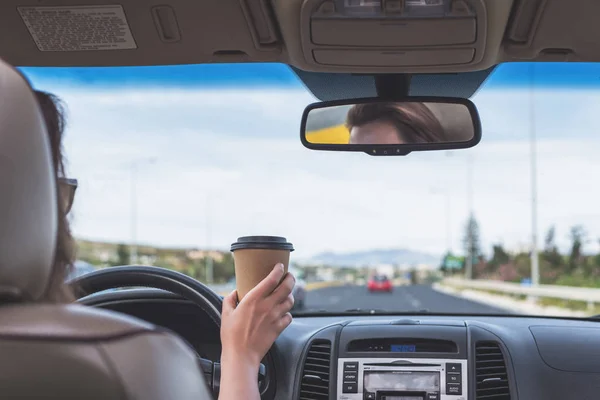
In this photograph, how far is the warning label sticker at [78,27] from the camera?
3846 mm

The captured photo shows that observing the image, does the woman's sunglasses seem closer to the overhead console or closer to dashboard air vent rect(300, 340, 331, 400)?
the overhead console

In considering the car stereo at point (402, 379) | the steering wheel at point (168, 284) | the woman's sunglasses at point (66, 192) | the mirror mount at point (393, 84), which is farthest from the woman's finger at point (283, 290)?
the mirror mount at point (393, 84)

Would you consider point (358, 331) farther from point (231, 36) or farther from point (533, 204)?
point (533, 204)

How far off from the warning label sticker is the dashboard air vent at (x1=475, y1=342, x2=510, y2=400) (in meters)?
2.40

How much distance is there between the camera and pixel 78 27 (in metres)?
4.00

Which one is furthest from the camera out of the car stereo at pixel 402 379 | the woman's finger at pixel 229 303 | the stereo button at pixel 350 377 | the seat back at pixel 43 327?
the stereo button at pixel 350 377

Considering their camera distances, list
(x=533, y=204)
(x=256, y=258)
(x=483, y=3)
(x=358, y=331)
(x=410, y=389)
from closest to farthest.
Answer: (x=256, y=258)
(x=483, y=3)
(x=410, y=389)
(x=358, y=331)
(x=533, y=204)

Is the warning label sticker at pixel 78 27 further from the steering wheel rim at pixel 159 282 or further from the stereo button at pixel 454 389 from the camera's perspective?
the stereo button at pixel 454 389

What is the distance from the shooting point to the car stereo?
3.95 metres

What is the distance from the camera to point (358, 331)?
14.2ft

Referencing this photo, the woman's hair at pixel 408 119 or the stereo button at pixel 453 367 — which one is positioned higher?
the woman's hair at pixel 408 119

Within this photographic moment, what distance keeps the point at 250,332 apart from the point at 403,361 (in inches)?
78.5

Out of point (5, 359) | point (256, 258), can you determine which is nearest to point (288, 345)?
point (256, 258)

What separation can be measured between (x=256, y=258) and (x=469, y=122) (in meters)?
2.10
